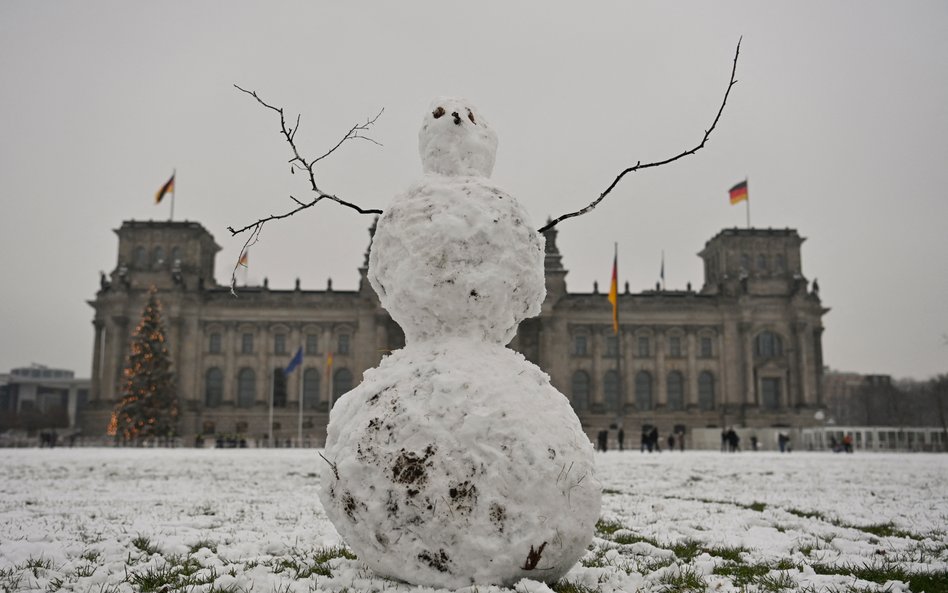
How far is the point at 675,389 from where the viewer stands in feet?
233

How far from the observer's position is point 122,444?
168ft

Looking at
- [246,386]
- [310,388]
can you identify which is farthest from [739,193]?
[246,386]

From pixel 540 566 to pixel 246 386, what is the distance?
68.6m

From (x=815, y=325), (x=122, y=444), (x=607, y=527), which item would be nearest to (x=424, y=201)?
(x=607, y=527)

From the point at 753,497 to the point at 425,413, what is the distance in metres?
10.7

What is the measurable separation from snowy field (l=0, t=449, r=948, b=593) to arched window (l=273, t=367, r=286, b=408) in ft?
176

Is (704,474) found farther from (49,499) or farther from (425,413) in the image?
(425,413)

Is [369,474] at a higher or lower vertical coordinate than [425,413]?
lower

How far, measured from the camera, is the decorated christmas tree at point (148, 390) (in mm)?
53562

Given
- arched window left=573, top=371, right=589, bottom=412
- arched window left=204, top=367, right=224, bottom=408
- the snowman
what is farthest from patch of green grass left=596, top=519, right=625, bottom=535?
arched window left=204, top=367, right=224, bottom=408

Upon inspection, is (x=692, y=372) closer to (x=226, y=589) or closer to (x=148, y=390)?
(x=148, y=390)

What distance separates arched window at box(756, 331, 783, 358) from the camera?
70.7 m

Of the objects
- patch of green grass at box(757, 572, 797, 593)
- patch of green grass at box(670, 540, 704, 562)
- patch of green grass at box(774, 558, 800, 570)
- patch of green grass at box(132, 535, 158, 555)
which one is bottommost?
patch of green grass at box(670, 540, 704, 562)

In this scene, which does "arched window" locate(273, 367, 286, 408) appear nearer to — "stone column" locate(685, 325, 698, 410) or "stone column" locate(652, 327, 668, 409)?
"stone column" locate(652, 327, 668, 409)
